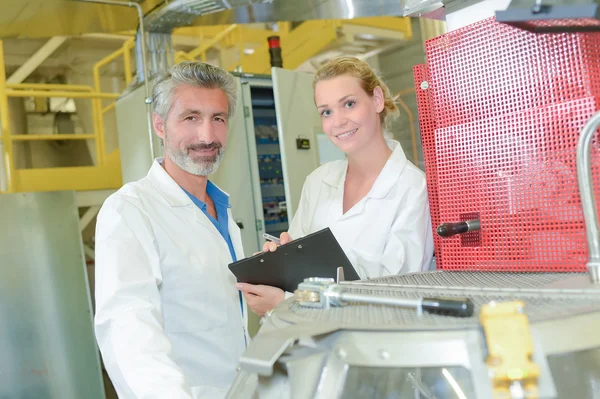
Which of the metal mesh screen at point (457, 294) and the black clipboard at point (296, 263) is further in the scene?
the black clipboard at point (296, 263)

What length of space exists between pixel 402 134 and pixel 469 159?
4488 mm

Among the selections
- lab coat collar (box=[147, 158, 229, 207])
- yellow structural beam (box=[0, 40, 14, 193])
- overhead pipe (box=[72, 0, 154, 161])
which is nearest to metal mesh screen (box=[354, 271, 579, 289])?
lab coat collar (box=[147, 158, 229, 207])

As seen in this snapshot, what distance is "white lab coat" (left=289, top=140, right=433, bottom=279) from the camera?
1.66 meters

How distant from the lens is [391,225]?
1.70 meters

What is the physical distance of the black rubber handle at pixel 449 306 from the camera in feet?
2.47

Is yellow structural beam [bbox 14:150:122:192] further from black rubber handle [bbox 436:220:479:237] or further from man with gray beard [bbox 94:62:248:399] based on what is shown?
black rubber handle [bbox 436:220:479:237]

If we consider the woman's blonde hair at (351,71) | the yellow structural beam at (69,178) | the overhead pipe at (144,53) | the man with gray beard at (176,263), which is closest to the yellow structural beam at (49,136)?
the yellow structural beam at (69,178)

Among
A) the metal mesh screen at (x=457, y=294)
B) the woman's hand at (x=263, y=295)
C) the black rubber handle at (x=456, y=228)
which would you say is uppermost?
the black rubber handle at (x=456, y=228)

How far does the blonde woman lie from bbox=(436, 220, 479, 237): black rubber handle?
541mm

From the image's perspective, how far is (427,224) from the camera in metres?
1.71

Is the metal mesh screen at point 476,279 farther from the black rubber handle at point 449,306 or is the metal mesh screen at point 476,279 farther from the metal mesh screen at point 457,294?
the black rubber handle at point 449,306

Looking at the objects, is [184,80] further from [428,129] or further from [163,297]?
[428,129]

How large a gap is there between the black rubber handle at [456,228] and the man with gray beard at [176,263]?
568 millimetres

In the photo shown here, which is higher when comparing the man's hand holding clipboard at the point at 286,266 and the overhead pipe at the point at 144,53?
the overhead pipe at the point at 144,53
